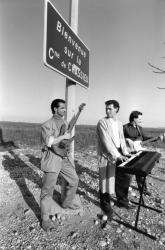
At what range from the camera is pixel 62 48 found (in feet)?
10.2

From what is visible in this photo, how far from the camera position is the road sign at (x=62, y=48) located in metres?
2.69

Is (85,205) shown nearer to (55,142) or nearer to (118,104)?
(55,142)

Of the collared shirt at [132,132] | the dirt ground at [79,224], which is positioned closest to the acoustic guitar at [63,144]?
the dirt ground at [79,224]

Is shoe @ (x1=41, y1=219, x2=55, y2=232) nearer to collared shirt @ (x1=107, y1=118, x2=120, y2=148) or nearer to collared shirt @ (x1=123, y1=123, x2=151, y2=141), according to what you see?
collared shirt @ (x1=107, y1=118, x2=120, y2=148)

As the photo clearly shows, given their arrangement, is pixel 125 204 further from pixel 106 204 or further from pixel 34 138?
pixel 34 138

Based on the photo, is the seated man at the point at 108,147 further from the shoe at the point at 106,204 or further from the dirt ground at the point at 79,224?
the dirt ground at the point at 79,224

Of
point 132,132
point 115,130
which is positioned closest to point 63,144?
point 115,130

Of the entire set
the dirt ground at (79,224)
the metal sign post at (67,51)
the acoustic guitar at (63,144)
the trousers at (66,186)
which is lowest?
the dirt ground at (79,224)

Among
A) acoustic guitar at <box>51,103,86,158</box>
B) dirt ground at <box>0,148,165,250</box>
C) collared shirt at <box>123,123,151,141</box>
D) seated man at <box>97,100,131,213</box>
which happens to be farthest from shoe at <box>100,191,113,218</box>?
collared shirt at <box>123,123,151,141</box>

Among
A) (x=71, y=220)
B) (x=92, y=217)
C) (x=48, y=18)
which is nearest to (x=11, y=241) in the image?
(x=71, y=220)

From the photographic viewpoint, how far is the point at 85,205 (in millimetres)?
4660

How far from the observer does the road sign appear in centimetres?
269

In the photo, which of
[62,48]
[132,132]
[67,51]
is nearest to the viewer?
[62,48]

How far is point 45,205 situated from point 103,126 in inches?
69.4
